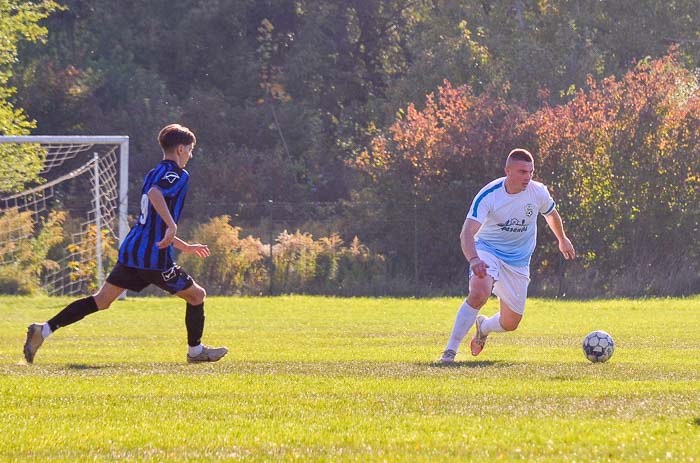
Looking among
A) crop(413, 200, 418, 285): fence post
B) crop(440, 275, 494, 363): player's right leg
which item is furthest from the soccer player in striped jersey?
crop(413, 200, 418, 285): fence post

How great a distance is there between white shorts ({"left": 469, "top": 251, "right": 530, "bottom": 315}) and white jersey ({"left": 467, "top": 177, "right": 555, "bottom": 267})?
0.05m

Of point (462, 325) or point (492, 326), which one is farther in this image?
point (492, 326)

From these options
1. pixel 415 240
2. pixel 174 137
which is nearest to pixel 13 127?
pixel 415 240

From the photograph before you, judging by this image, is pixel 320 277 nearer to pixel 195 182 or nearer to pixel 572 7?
pixel 195 182

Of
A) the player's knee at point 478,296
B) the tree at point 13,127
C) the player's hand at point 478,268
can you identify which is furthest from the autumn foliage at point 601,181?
the player's hand at point 478,268

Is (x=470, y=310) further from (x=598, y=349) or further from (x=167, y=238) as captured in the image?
(x=167, y=238)

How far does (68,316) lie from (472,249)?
3.42 meters

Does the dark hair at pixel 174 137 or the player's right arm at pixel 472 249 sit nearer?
the dark hair at pixel 174 137

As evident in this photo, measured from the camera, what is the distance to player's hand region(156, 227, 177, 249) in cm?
996

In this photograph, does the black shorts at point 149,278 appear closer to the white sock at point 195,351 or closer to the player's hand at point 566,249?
the white sock at point 195,351

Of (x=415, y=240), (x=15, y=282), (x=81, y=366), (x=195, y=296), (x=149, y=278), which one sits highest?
(x=415, y=240)

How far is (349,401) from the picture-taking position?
7.80m

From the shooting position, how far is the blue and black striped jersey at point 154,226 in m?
10.2

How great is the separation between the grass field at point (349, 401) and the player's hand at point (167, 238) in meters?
1.00
